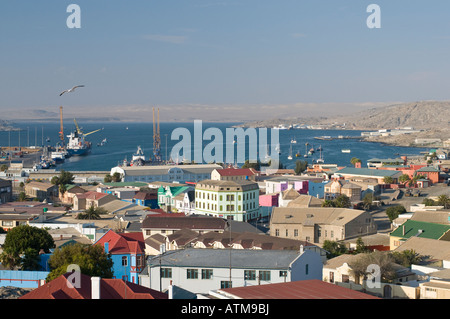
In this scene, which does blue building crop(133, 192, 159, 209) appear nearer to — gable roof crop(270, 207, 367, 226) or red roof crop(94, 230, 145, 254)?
gable roof crop(270, 207, 367, 226)

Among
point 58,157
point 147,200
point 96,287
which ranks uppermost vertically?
point 96,287

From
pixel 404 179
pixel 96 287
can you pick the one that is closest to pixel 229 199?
pixel 404 179

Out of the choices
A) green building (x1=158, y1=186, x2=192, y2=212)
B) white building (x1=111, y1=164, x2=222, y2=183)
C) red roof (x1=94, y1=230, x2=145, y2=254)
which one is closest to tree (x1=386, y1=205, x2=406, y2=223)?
green building (x1=158, y1=186, x2=192, y2=212)

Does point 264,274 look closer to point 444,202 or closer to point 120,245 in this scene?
point 120,245
